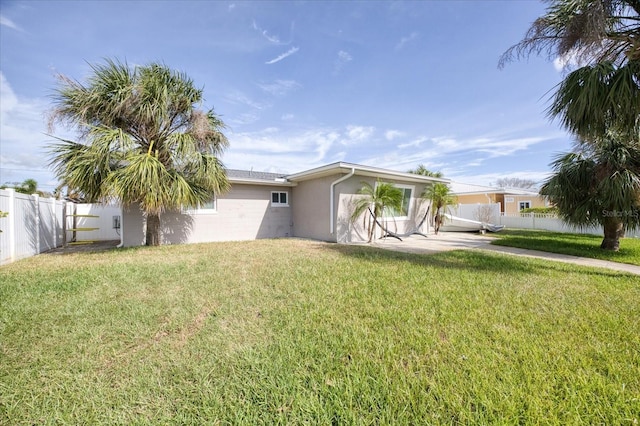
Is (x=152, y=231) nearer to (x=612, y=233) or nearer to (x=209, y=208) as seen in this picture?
(x=209, y=208)

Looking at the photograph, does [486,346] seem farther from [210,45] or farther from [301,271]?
[210,45]

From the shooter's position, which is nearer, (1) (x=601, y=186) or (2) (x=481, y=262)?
(2) (x=481, y=262)

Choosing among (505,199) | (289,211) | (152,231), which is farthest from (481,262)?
(505,199)

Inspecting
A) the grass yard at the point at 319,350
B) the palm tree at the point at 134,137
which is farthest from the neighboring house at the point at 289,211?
the grass yard at the point at 319,350

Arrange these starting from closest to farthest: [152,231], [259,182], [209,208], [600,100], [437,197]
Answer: [600,100]
[152,231]
[209,208]
[259,182]
[437,197]

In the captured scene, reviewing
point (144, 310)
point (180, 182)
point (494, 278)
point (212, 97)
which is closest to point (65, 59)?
point (212, 97)

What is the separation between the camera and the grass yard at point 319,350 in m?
1.80

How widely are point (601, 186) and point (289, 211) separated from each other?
10.8m

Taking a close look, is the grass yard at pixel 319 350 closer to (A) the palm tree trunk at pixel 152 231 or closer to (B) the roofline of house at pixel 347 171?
(A) the palm tree trunk at pixel 152 231

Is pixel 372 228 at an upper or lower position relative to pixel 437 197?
lower

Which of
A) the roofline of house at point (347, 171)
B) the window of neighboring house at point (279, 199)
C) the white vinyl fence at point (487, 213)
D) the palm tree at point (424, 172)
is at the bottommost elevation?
the white vinyl fence at point (487, 213)

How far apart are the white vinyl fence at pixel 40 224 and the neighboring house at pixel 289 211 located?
2.21 meters

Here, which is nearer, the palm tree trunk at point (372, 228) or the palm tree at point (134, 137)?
the palm tree at point (134, 137)

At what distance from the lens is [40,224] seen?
7.97 metres
